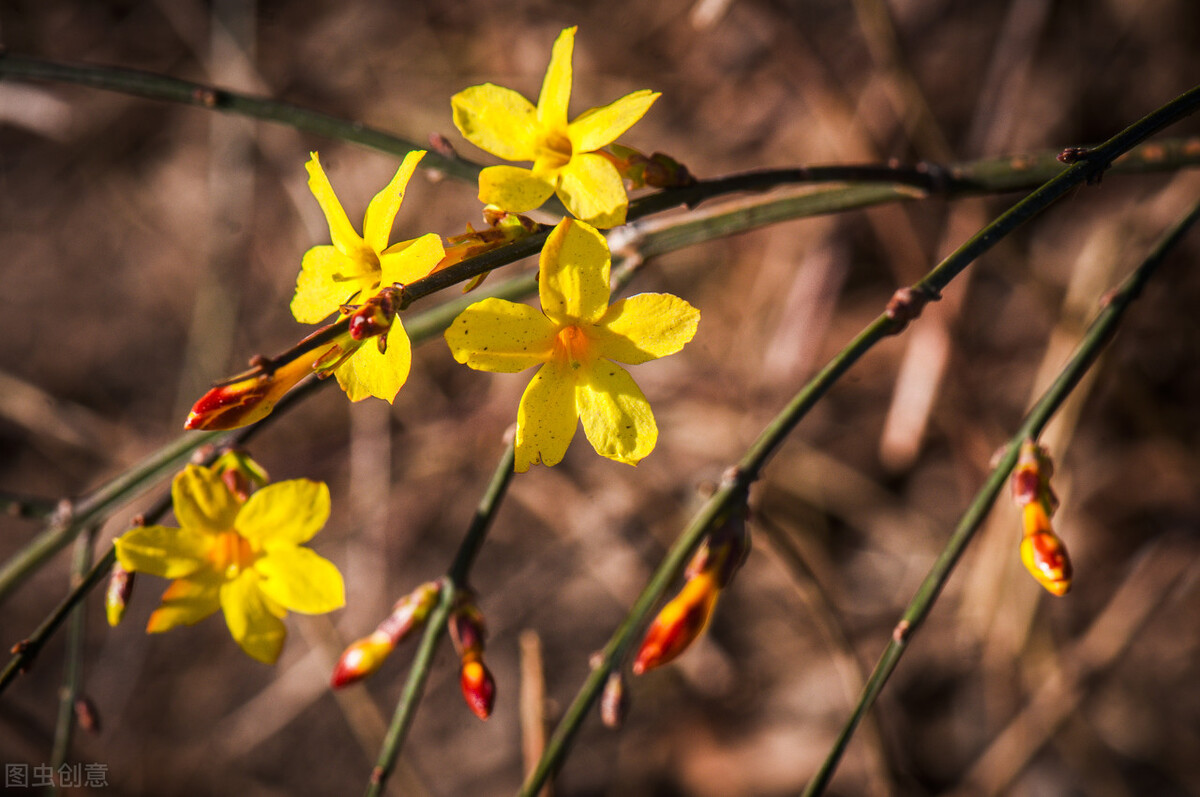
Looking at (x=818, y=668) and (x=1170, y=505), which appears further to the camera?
(x=818, y=668)

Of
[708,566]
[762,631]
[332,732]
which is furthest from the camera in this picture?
[332,732]

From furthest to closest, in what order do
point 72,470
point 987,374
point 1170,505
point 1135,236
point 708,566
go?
point 72,470 → point 987,374 → point 1170,505 → point 1135,236 → point 708,566

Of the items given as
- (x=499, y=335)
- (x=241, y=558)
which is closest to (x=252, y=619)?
(x=241, y=558)

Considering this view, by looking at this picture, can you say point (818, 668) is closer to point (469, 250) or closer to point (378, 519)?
point (378, 519)

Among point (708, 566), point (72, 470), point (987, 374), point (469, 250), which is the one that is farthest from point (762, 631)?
point (72, 470)

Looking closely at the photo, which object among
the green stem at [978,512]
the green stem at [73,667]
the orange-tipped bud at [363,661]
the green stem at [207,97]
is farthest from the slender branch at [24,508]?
the green stem at [978,512]

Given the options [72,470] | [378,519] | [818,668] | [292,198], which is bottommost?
[818,668]

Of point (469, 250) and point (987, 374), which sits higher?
point (987, 374)

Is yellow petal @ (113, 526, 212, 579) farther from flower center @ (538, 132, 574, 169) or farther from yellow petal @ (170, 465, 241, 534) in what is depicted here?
flower center @ (538, 132, 574, 169)

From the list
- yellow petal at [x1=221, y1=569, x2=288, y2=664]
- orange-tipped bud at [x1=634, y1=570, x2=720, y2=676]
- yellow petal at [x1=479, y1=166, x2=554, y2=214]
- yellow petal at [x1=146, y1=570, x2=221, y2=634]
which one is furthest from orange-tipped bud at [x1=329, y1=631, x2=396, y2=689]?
yellow petal at [x1=479, y1=166, x2=554, y2=214]
